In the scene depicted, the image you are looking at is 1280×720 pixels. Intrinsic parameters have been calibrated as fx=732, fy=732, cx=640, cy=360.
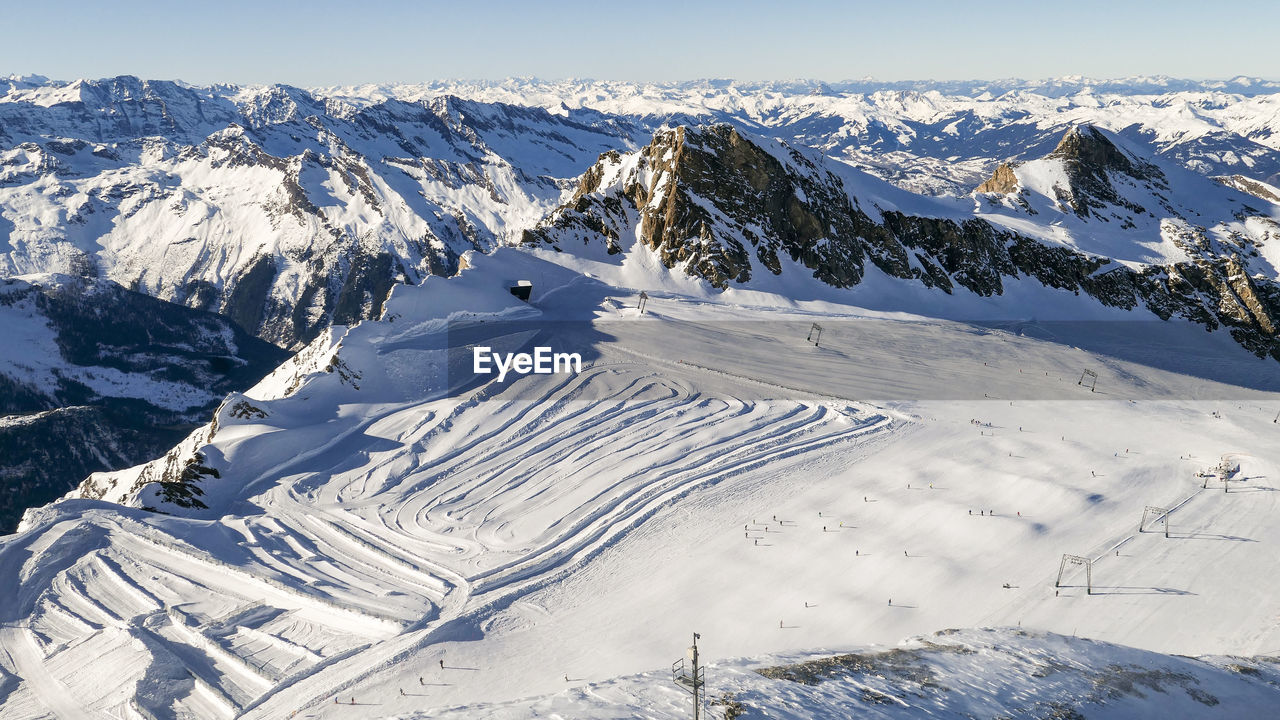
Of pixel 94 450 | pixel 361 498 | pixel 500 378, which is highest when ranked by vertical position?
pixel 500 378

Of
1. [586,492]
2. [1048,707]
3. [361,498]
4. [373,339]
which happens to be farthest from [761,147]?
[1048,707]

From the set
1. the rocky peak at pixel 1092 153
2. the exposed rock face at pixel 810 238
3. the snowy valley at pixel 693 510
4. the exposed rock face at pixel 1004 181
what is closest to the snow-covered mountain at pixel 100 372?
the snowy valley at pixel 693 510

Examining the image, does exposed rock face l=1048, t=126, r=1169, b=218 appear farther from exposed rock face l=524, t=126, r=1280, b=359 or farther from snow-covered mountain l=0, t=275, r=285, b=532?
snow-covered mountain l=0, t=275, r=285, b=532

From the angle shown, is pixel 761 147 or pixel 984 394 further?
pixel 761 147

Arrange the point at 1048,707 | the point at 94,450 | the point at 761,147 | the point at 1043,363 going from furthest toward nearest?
the point at 94,450 < the point at 761,147 < the point at 1043,363 < the point at 1048,707

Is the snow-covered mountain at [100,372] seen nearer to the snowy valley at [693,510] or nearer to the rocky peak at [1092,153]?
the snowy valley at [693,510]

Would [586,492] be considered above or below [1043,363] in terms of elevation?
below

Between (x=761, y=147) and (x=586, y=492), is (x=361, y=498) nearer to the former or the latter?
(x=586, y=492)
